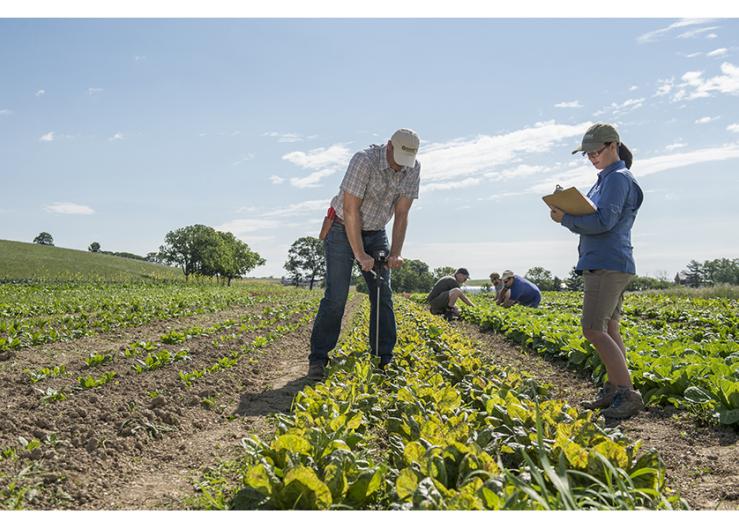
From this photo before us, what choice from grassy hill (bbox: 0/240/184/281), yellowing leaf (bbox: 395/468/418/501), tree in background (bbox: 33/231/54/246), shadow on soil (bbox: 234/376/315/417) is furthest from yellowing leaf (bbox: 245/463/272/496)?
tree in background (bbox: 33/231/54/246)

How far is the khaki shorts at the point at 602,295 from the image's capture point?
3969mm

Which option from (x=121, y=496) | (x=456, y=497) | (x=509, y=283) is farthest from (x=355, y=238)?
(x=509, y=283)

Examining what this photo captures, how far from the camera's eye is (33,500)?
2.51 metres

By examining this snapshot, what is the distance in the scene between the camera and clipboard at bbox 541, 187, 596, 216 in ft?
12.6

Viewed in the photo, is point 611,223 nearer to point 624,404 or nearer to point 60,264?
point 624,404

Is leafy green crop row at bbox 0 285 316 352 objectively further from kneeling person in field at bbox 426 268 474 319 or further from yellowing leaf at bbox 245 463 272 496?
yellowing leaf at bbox 245 463 272 496

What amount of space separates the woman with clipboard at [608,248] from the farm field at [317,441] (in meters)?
0.47

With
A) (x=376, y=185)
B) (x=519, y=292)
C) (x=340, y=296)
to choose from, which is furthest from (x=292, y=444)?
(x=519, y=292)

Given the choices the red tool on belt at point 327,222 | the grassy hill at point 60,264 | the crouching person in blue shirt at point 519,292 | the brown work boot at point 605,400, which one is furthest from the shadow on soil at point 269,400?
the grassy hill at point 60,264

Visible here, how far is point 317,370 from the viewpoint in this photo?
5.32 meters

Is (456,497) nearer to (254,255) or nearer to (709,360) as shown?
(709,360)

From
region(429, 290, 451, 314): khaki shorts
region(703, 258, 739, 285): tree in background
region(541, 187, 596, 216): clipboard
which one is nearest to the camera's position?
region(541, 187, 596, 216): clipboard

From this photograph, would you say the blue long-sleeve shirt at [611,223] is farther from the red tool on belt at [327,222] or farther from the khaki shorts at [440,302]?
the khaki shorts at [440,302]

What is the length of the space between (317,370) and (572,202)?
9.13 ft
